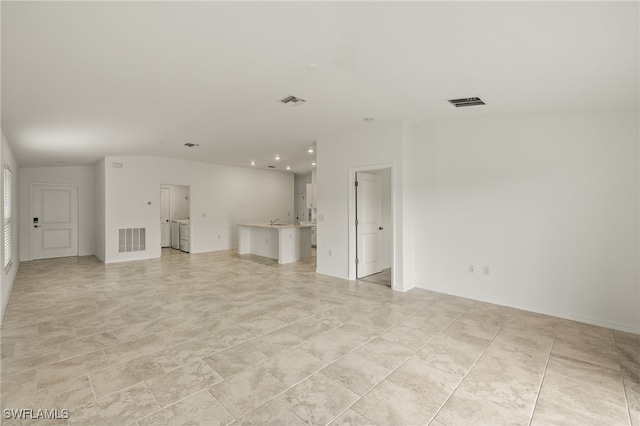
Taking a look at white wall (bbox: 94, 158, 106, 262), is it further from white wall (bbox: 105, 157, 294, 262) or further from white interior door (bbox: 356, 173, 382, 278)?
white interior door (bbox: 356, 173, 382, 278)

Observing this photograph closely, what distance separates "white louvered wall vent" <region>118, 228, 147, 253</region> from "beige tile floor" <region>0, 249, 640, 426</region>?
2.99m

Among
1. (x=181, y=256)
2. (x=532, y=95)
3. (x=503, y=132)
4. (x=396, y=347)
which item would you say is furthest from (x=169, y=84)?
(x=181, y=256)

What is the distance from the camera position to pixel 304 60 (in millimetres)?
2768

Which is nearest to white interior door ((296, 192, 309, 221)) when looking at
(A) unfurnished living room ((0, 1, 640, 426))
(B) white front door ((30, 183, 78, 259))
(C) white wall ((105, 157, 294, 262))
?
(C) white wall ((105, 157, 294, 262))

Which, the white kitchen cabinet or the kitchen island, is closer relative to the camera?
the kitchen island

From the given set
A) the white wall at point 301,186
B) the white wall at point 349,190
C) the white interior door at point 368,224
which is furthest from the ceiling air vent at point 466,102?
the white wall at point 301,186

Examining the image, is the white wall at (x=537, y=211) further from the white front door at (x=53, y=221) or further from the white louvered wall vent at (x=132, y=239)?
the white front door at (x=53, y=221)

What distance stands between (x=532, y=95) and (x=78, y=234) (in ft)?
34.7

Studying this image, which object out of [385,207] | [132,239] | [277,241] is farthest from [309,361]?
[132,239]

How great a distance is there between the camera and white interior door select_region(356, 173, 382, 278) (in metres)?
5.68

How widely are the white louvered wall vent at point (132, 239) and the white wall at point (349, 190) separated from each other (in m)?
4.90

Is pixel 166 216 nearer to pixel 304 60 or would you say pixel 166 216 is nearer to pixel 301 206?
pixel 301 206

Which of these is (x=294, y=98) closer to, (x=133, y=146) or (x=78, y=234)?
(x=133, y=146)

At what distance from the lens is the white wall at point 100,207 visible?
25.0ft
